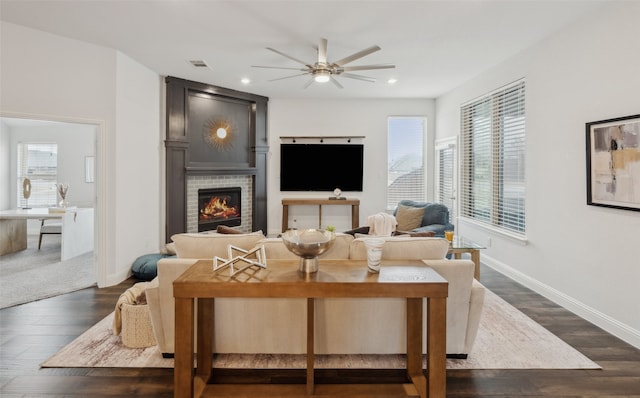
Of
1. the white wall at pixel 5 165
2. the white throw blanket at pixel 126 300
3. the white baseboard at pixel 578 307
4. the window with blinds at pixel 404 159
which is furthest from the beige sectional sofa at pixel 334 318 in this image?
the white wall at pixel 5 165

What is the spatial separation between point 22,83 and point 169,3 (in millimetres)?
1915

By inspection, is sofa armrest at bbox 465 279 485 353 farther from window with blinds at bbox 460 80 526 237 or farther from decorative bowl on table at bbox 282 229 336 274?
window with blinds at bbox 460 80 526 237

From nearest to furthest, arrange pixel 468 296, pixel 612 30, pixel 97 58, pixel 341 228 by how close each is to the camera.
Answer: pixel 468 296, pixel 612 30, pixel 97 58, pixel 341 228

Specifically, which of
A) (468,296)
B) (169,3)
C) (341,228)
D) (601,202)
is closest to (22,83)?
(169,3)

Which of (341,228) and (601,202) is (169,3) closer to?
(601,202)

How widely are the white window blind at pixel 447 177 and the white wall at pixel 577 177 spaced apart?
1814mm

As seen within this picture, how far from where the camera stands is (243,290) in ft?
6.08

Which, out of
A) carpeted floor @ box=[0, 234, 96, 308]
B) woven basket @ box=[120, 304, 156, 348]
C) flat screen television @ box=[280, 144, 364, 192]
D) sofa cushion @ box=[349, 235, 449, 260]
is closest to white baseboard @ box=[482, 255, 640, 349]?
sofa cushion @ box=[349, 235, 449, 260]

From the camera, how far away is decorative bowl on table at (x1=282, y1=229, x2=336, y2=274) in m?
1.96

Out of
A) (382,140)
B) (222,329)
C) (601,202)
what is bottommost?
(222,329)

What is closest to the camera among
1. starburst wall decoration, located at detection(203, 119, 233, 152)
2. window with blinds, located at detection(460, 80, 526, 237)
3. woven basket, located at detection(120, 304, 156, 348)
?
woven basket, located at detection(120, 304, 156, 348)

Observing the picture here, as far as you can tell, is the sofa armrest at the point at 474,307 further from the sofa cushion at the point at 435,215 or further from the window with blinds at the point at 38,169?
the window with blinds at the point at 38,169

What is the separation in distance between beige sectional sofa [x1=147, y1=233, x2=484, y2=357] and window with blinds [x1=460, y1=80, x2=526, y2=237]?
7.95ft

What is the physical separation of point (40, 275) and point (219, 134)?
3.27m
